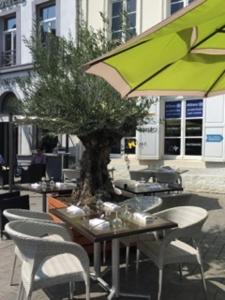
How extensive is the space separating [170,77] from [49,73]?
2257 mm

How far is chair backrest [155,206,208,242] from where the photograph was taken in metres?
4.00

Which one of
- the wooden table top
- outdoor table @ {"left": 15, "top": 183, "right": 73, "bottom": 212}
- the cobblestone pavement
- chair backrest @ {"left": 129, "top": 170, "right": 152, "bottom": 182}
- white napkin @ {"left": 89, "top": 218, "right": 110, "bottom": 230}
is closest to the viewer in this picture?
the wooden table top

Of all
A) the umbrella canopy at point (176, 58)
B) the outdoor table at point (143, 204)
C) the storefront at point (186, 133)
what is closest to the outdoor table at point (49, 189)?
the outdoor table at point (143, 204)

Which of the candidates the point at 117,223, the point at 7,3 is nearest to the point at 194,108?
the point at 117,223

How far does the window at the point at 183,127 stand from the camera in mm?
11727

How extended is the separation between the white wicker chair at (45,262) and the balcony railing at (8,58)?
1456 cm

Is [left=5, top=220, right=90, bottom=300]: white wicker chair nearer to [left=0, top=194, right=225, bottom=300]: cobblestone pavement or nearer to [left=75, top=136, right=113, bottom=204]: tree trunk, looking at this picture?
[left=0, top=194, right=225, bottom=300]: cobblestone pavement

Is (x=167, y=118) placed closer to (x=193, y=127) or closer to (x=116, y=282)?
(x=193, y=127)

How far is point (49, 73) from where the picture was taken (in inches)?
222

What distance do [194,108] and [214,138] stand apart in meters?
1.21

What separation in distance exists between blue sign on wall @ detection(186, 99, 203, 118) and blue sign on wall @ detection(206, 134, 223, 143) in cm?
84

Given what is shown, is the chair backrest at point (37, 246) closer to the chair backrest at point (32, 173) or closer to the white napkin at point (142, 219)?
the white napkin at point (142, 219)

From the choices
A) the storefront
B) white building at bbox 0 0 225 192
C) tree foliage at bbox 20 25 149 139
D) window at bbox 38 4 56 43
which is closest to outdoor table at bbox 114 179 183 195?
tree foliage at bbox 20 25 149 139

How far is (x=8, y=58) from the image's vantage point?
1764 centimetres
